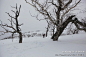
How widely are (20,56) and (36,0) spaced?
4.96 meters

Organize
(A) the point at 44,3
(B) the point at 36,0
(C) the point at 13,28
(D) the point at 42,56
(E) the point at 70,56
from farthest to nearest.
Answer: (C) the point at 13,28 < (A) the point at 44,3 < (B) the point at 36,0 < (D) the point at 42,56 < (E) the point at 70,56

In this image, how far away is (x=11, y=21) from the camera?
742 centimetres

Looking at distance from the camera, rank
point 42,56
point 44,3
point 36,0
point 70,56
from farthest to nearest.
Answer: point 44,3, point 36,0, point 42,56, point 70,56

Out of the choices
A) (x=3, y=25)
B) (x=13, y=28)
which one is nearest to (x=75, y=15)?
(x=13, y=28)

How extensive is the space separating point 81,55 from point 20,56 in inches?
124

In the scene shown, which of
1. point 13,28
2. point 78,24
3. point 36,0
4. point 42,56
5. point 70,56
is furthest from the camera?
point 13,28

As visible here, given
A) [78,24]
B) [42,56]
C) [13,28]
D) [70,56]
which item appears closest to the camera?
[70,56]

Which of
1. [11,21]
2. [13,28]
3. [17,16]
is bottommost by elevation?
[13,28]

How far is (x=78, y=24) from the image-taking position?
7109 millimetres

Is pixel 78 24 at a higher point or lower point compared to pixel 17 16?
lower

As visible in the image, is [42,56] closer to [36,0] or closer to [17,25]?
[36,0]

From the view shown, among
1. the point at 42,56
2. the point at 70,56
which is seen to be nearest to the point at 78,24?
the point at 70,56

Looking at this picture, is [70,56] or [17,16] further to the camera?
[17,16]

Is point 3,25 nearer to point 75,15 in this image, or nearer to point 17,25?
point 17,25
